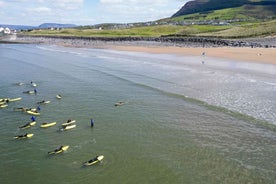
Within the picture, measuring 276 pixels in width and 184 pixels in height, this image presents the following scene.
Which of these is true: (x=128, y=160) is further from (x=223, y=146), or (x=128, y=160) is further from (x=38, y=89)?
(x=38, y=89)

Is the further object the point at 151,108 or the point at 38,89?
the point at 38,89

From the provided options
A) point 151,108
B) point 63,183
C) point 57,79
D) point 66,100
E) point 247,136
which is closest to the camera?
point 63,183

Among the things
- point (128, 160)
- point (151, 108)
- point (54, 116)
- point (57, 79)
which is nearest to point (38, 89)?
point (57, 79)

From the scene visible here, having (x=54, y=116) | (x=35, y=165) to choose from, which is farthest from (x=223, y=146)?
(x=54, y=116)

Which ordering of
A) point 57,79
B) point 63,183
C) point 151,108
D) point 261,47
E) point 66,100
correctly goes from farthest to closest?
point 261,47 → point 57,79 → point 66,100 → point 151,108 → point 63,183

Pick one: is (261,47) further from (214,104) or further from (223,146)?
(223,146)

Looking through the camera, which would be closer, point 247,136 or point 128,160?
point 128,160

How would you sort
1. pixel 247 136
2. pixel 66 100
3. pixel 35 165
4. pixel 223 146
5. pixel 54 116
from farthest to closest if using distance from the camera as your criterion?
pixel 66 100 < pixel 54 116 < pixel 247 136 < pixel 223 146 < pixel 35 165
